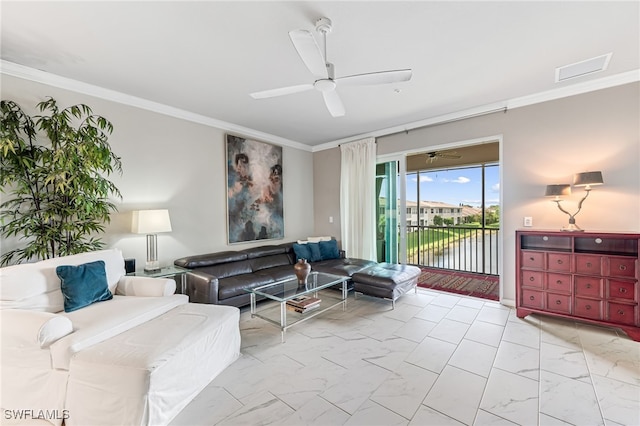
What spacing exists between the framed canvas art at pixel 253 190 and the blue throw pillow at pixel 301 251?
2.24 feet

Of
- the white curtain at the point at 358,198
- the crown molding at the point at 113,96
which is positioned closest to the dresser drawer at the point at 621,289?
the white curtain at the point at 358,198

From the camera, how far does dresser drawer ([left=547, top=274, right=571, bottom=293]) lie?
2.97 meters

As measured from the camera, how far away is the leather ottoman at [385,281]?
3547 mm

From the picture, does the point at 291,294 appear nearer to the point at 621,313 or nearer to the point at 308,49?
the point at 308,49

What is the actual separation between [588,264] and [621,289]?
1.06 feet

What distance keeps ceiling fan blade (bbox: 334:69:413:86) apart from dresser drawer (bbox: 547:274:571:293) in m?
2.85

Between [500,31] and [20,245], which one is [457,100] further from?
[20,245]

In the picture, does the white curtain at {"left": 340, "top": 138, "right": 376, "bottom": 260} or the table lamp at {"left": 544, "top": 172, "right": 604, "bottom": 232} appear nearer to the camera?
the table lamp at {"left": 544, "top": 172, "right": 604, "bottom": 232}

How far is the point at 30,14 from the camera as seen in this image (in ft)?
6.35

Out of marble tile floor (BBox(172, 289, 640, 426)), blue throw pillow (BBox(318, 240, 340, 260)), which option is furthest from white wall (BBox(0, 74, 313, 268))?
marble tile floor (BBox(172, 289, 640, 426))

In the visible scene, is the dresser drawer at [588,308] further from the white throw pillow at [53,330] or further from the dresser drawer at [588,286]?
the white throw pillow at [53,330]

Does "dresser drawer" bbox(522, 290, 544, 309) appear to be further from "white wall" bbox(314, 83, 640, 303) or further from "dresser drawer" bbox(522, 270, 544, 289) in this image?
"white wall" bbox(314, 83, 640, 303)

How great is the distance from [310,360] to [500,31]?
3208mm

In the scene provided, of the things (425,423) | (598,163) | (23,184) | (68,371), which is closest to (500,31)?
(598,163)
